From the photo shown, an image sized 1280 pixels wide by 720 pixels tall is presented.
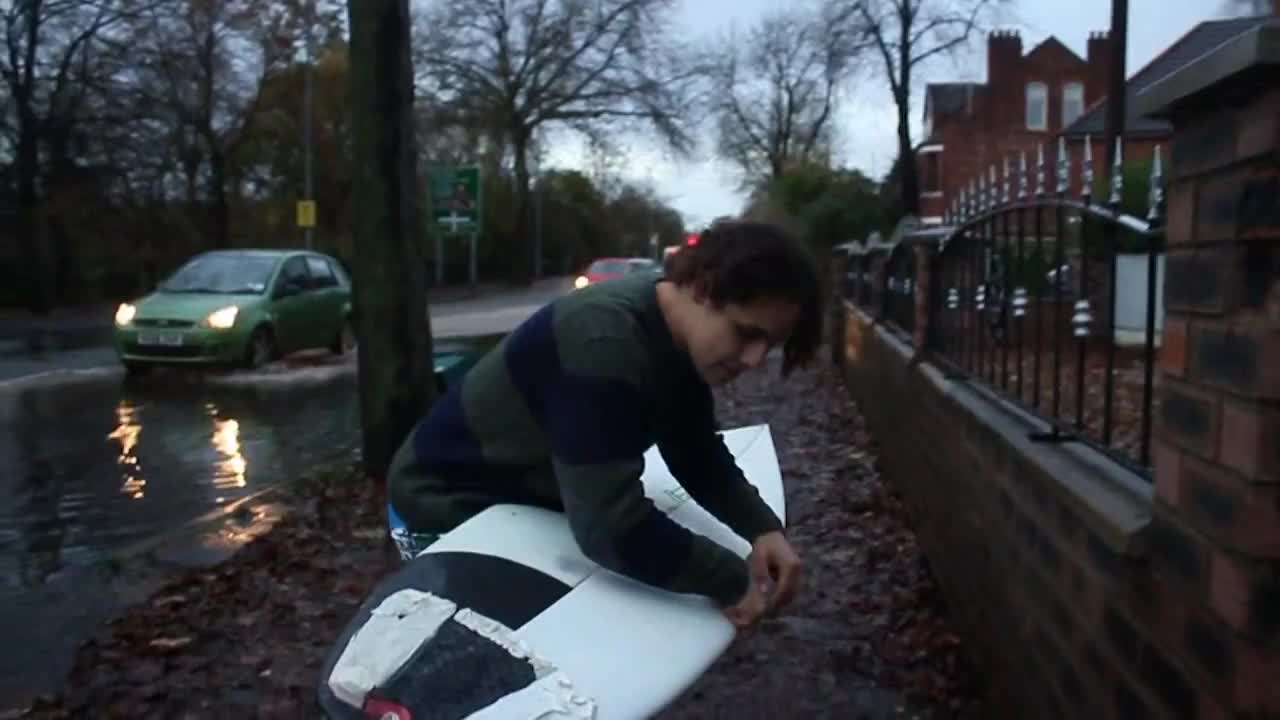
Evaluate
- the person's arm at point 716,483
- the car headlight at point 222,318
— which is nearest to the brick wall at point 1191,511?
the person's arm at point 716,483

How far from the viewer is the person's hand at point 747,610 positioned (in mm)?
2334

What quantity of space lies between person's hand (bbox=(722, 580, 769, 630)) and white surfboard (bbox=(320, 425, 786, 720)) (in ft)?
0.07

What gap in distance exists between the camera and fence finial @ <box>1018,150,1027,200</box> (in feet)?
15.8

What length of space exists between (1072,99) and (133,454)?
52433 millimetres

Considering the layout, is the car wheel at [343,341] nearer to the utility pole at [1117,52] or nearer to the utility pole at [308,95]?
the utility pole at [1117,52]

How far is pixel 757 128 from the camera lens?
65.9 metres

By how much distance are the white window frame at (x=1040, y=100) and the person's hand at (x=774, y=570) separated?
56.6 metres

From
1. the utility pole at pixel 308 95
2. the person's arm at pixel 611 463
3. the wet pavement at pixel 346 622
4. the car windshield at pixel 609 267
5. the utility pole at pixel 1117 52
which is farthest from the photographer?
the utility pole at pixel 308 95

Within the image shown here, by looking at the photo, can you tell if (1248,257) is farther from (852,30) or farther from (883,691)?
(852,30)

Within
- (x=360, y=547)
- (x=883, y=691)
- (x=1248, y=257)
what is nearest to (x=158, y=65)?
(x=360, y=547)

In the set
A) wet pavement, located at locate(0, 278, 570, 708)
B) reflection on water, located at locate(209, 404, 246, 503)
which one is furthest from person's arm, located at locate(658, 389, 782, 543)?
reflection on water, located at locate(209, 404, 246, 503)

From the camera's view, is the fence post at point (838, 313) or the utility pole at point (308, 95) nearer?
the fence post at point (838, 313)

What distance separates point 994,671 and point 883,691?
21.6 inches

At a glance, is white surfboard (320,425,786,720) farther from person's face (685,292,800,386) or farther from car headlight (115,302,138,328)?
car headlight (115,302,138,328)
